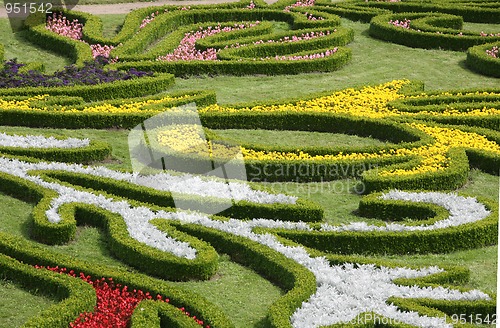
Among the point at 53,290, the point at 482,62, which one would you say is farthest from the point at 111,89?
the point at 53,290

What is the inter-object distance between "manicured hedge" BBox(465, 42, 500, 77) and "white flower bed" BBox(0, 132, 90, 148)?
12173mm

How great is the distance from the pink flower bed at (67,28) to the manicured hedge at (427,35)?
8.27m

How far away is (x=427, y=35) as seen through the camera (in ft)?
94.2

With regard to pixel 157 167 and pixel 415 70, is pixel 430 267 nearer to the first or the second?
pixel 157 167

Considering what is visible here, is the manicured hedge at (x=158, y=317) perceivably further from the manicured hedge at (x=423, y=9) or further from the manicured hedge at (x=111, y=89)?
the manicured hedge at (x=423, y=9)

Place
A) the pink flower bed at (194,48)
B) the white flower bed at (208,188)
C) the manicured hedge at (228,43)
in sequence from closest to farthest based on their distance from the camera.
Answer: the white flower bed at (208,188) < the manicured hedge at (228,43) < the pink flower bed at (194,48)

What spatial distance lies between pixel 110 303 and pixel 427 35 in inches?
722

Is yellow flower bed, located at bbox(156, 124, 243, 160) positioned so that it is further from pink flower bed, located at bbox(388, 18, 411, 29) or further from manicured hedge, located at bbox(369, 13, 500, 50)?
pink flower bed, located at bbox(388, 18, 411, 29)

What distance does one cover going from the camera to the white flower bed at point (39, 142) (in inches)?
723

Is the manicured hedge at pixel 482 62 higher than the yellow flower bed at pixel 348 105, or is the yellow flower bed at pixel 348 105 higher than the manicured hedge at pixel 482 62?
the yellow flower bed at pixel 348 105

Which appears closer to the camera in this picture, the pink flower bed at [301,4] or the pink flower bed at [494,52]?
the pink flower bed at [494,52]

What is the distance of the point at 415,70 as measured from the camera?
1032 inches

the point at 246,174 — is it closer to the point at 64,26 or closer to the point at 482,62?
the point at 482,62

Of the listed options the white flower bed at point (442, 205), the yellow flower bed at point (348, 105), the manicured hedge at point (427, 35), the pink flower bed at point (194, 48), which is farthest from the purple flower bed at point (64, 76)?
the white flower bed at point (442, 205)
